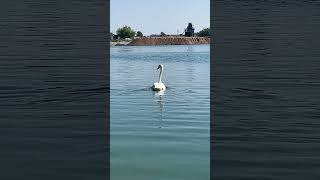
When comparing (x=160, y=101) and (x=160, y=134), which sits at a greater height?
(x=160, y=101)

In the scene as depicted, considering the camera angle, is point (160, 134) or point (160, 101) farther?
point (160, 101)

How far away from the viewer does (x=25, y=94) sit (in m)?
27.0

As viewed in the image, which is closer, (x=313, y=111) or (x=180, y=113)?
(x=313, y=111)

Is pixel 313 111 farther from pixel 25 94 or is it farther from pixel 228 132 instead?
pixel 25 94

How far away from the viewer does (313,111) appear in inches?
878

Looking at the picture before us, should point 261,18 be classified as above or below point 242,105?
above

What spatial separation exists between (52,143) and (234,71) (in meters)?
23.7

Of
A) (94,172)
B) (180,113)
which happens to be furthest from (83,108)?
(94,172)

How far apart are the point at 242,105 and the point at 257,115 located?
2492 mm

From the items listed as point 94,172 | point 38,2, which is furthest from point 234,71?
point 38,2

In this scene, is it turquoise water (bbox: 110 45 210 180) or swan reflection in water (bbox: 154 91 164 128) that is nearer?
turquoise water (bbox: 110 45 210 180)

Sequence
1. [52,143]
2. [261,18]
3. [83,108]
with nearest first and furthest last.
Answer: [52,143] → [83,108] → [261,18]

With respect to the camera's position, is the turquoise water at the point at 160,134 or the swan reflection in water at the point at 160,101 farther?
the swan reflection in water at the point at 160,101

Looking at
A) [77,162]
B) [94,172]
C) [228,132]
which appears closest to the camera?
[94,172]
